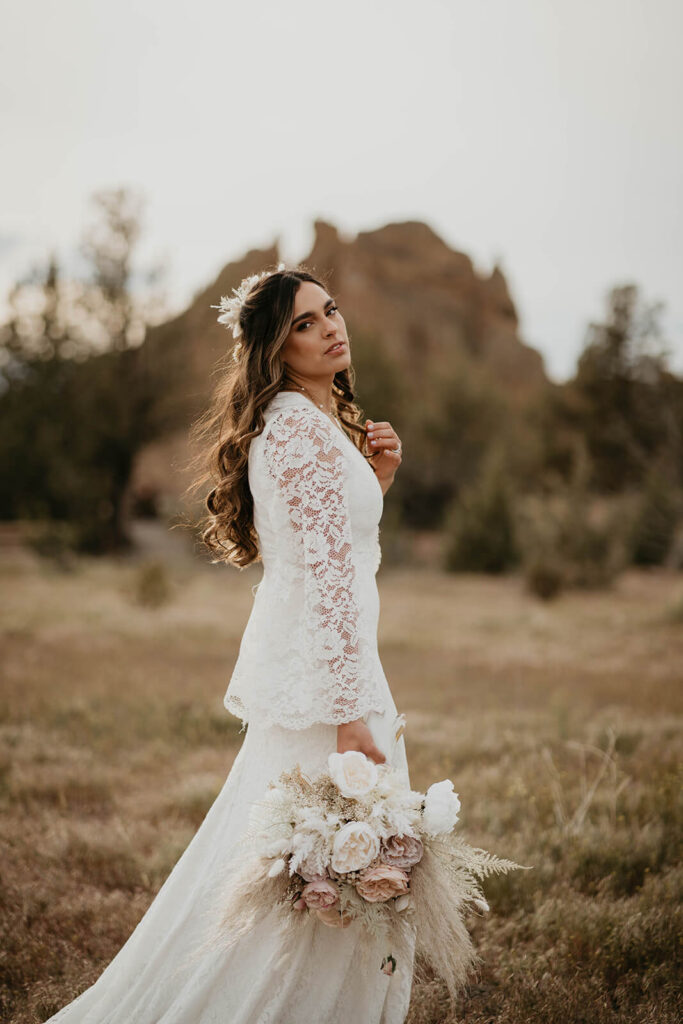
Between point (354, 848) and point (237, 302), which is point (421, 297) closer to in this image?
point (237, 302)

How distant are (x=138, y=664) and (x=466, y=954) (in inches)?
311

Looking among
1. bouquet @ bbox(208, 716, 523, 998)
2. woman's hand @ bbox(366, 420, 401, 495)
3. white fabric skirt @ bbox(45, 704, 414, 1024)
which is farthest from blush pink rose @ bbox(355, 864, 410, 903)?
woman's hand @ bbox(366, 420, 401, 495)

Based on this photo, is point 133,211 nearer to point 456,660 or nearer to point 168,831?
point 456,660

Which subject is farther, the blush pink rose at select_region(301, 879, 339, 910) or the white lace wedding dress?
the white lace wedding dress

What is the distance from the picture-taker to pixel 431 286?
2763 inches

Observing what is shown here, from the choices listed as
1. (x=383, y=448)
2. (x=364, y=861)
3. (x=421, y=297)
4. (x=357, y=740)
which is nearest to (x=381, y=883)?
(x=364, y=861)

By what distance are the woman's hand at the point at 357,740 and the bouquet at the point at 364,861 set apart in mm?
162

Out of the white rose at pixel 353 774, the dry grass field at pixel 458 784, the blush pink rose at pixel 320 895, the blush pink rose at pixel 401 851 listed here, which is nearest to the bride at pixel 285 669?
the white rose at pixel 353 774

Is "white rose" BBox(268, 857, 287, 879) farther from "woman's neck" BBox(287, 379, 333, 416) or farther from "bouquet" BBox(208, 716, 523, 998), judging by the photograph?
"woman's neck" BBox(287, 379, 333, 416)

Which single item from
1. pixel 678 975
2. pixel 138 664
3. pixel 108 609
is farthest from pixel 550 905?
pixel 108 609

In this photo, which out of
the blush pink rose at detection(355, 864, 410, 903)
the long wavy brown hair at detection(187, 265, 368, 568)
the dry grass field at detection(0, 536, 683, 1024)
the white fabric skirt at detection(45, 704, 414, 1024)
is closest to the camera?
the blush pink rose at detection(355, 864, 410, 903)

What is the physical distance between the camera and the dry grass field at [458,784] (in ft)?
11.3

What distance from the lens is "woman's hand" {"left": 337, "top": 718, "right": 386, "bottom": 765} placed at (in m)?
2.47

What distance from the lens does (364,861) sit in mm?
2104
